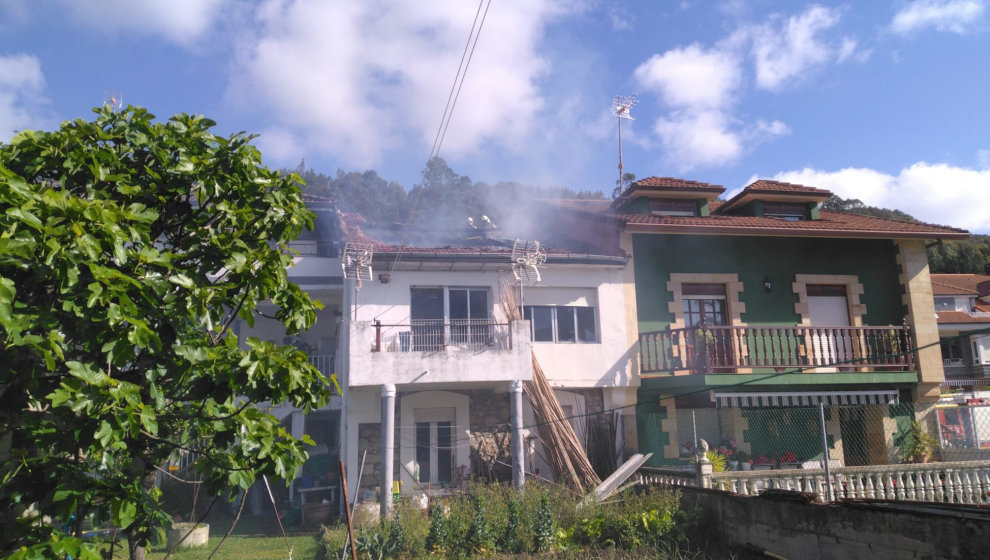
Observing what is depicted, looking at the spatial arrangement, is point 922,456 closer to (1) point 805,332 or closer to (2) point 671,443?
(1) point 805,332

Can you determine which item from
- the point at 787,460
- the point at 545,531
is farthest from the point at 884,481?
the point at 545,531

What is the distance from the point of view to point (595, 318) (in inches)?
643

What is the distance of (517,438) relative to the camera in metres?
14.0

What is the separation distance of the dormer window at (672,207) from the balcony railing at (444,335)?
244 inches

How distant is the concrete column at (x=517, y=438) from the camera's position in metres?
13.8

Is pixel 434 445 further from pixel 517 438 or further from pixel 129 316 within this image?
pixel 129 316

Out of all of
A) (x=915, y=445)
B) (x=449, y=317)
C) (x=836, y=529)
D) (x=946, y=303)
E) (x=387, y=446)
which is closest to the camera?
(x=836, y=529)

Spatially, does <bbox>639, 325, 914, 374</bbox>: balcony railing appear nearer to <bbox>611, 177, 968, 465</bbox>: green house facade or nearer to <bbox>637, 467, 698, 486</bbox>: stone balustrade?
<bbox>611, 177, 968, 465</bbox>: green house facade

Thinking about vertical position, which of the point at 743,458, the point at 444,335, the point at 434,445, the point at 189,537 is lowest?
the point at 189,537

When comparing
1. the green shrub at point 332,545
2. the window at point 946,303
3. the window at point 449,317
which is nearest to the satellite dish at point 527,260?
the window at point 449,317

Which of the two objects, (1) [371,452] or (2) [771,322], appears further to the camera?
(2) [771,322]

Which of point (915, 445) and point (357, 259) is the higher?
point (357, 259)

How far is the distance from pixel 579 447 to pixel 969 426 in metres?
10.6

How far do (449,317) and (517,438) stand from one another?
10.7ft
